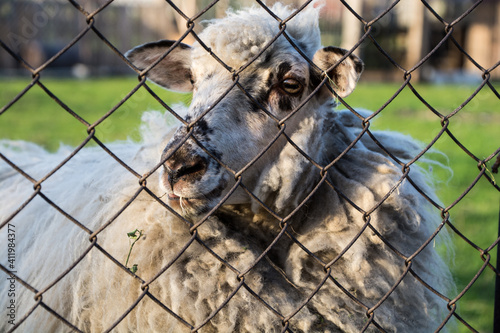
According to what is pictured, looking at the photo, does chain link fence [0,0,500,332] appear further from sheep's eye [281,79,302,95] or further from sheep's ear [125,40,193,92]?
sheep's eye [281,79,302,95]

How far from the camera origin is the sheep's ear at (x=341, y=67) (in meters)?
2.35

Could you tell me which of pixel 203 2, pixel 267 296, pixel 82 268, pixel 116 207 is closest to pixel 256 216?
pixel 267 296

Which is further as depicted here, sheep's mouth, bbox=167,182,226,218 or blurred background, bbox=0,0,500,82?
blurred background, bbox=0,0,500,82

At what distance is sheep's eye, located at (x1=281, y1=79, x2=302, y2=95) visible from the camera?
97.3 inches

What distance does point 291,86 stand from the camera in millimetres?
2490

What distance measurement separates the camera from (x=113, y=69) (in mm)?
19688

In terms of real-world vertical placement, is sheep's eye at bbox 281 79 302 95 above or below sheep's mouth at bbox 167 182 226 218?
above

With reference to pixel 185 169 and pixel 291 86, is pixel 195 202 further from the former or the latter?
pixel 291 86

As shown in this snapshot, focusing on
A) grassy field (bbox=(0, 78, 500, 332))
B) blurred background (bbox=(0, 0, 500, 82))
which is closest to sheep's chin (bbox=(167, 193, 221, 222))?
grassy field (bbox=(0, 78, 500, 332))

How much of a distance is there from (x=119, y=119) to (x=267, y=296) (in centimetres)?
753

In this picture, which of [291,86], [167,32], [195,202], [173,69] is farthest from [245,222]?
[167,32]

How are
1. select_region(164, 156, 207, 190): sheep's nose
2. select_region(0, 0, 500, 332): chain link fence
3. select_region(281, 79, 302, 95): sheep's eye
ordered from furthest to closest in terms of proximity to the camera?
select_region(281, 79, 302, 95): sheep's eye
select_region(164, 156, 207, 190): sheep's nose
select_region(0, 0, 500, 332): chain link fence

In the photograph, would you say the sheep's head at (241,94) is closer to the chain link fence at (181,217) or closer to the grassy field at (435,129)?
the chain link fence at (181,217)

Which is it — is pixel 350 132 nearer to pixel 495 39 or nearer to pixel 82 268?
pixel 82 268
